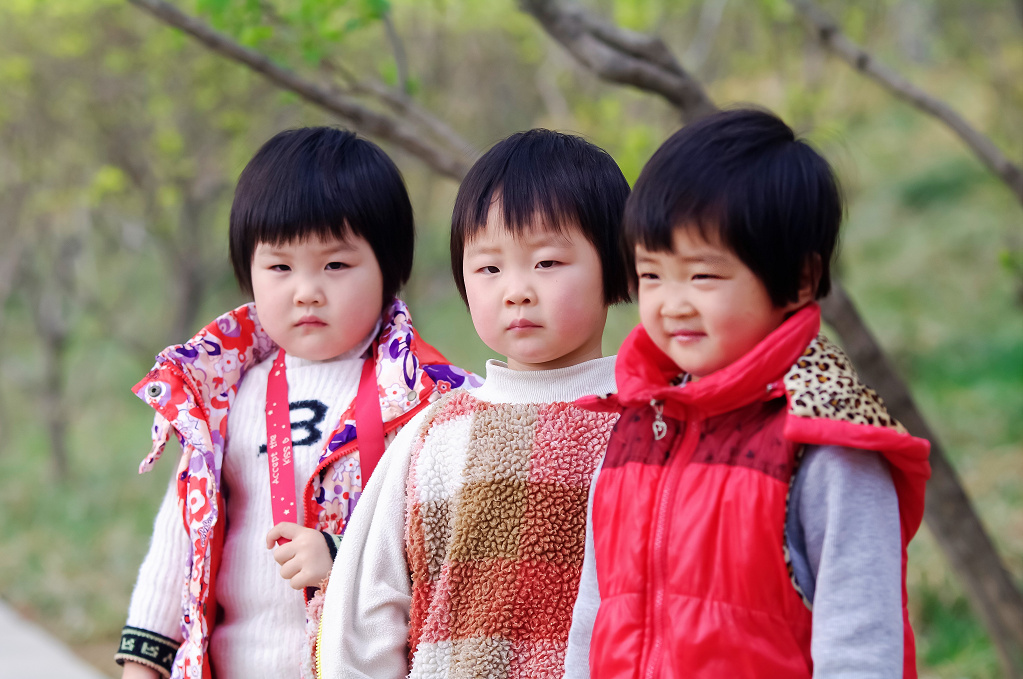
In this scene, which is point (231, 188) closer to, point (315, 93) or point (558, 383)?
point (315, 93)

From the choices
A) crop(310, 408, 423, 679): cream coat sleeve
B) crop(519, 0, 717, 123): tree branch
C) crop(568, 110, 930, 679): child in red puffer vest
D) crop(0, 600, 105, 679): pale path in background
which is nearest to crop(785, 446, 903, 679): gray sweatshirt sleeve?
crop(568, 110, 930, 679): child in red puffer vest

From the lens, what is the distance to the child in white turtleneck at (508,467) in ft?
4.82

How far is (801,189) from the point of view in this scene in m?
1.21

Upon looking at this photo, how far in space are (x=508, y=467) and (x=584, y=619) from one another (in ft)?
0.84

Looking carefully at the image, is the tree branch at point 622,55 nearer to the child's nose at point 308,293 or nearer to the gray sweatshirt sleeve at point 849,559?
the child's nose at point 308,293

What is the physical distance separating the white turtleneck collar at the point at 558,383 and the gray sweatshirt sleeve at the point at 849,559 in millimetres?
430

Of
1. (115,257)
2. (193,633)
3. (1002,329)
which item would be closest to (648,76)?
(193,633)

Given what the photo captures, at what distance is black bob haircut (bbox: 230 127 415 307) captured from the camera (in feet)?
5.83

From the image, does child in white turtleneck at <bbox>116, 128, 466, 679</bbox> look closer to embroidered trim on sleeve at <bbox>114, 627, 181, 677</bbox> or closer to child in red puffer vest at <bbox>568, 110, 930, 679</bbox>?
embroidered trim on sleeve at <bbox>114, 627, 181, 677</bbox>

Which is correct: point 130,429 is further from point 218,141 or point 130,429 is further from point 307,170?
point 307,170

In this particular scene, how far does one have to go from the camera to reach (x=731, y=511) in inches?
46.9

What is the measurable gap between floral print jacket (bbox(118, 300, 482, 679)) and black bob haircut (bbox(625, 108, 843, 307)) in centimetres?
64

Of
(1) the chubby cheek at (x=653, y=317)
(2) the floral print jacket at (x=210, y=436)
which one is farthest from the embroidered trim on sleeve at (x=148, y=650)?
(1) the chubby cheek at (x=653, y=317)

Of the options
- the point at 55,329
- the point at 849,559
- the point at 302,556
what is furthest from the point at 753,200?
the point at 55,329
